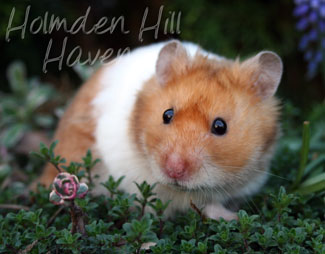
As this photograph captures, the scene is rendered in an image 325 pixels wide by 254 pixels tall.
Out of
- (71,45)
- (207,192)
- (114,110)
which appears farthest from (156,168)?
(71,45)

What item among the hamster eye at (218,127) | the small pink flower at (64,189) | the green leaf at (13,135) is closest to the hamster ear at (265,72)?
the hamster eye at (218,127)

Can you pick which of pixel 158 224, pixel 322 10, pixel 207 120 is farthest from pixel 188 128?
pixel 322 10

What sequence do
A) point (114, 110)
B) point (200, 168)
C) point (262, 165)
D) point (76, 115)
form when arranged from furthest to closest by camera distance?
1. point (76, 115)
2. point (114, 110)
3. point (262, 165)
4. point (200, 168)

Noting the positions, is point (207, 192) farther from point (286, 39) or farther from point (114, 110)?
point (286, 39)

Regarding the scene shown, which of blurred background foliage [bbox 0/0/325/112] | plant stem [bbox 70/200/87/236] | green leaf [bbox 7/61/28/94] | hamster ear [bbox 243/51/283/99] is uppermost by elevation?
blurred background foliage [bbox 0/0/325/112]

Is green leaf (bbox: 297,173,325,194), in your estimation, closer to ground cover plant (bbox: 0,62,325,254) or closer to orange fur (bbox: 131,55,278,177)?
ground cover plant (bbox: 0,62,325,254)

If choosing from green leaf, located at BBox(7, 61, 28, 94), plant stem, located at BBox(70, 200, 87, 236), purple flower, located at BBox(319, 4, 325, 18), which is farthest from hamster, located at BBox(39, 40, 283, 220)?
green leaf, located at BBox(7, 61, 28, 94)

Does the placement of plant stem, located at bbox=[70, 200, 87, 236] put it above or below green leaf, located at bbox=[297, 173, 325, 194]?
below
